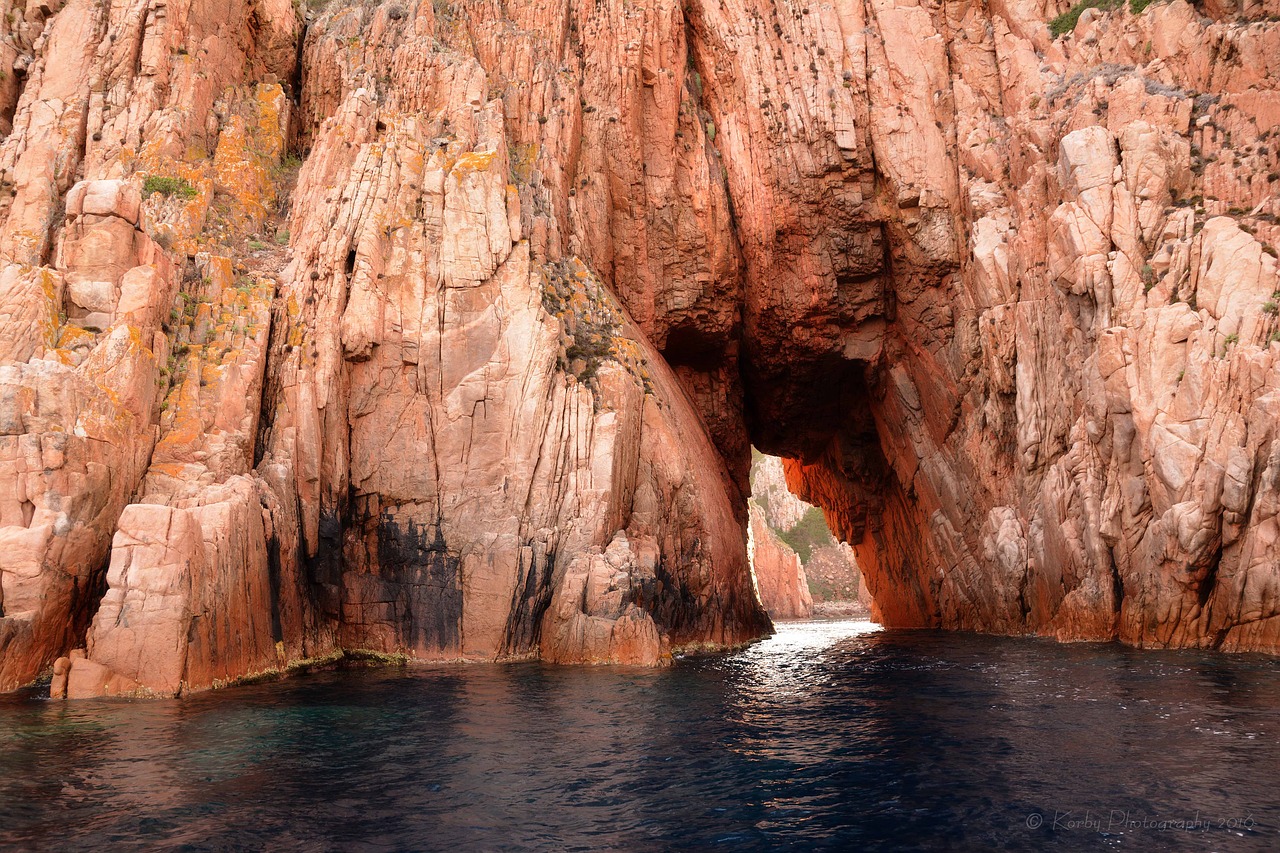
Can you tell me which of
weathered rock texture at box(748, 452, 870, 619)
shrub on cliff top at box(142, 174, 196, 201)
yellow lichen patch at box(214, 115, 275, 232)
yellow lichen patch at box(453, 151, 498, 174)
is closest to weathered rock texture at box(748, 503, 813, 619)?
weathered rock texture at box(748, 452, 870, 619)

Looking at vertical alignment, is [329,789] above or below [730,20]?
below

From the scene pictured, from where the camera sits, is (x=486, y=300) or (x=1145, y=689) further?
(x=486, y=300)

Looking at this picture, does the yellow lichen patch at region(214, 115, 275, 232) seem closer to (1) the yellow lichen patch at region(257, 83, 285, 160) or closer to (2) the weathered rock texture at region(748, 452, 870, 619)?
(1) the yellow lichen patch at region(257, 83, 285, 160)

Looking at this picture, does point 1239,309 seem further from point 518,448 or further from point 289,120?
point 289,120

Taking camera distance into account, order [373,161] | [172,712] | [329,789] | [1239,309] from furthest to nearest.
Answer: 1. [373,161]
2. [1239,309]
3. [172,712]
4. [329,789]

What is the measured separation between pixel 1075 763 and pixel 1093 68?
3310cm

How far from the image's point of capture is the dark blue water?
10.4m

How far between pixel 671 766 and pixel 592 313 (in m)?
25.1

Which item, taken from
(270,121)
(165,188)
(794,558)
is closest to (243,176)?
(165,188)

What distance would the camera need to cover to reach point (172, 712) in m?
18.8

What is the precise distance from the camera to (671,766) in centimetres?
1386

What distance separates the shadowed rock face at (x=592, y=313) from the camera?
2530 cm

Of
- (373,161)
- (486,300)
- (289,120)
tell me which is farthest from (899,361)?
(289,120)

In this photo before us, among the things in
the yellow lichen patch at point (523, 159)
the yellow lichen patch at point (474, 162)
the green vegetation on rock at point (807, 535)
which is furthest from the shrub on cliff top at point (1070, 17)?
the green vegetation on rock at point (807, 535)
